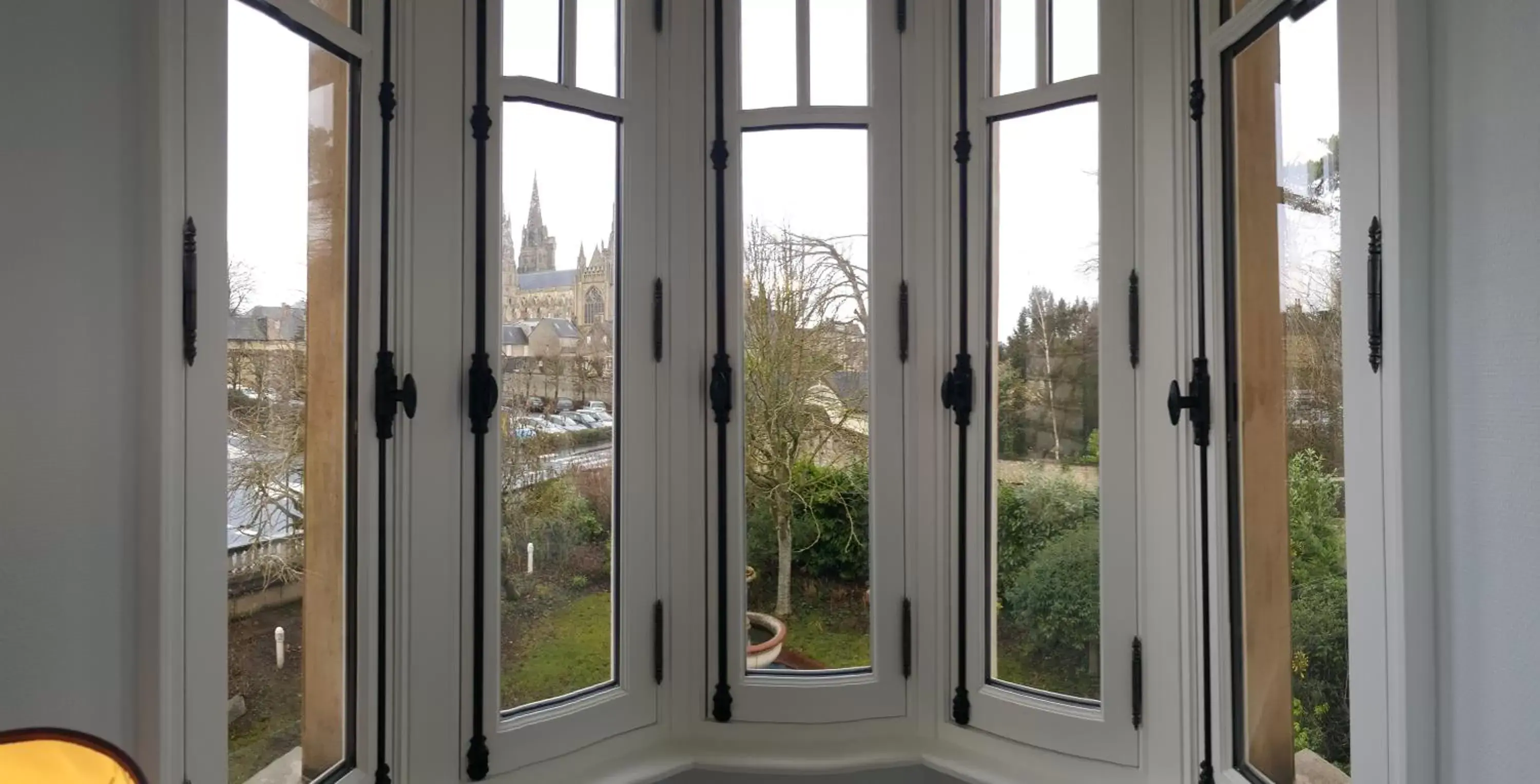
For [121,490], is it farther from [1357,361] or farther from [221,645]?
[1357,361]

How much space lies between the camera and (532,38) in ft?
4.86

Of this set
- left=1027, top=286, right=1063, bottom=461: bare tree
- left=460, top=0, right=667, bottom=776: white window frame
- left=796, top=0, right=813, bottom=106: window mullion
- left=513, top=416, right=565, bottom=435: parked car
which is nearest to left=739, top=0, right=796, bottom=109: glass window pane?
left=796, top=0, right=813, bottom=106: window mullion

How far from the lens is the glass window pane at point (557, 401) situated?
1.45 metres

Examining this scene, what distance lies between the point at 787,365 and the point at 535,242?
0.54m

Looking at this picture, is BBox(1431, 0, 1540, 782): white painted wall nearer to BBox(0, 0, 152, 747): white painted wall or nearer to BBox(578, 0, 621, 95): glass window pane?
BBox(578, 0, 621, 95): glass window pane

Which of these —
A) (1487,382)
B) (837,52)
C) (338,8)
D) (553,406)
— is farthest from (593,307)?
(1487,382)

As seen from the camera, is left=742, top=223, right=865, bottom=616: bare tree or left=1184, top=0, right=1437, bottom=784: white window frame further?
left=742, top=223, right=865, bottom=616: bare tree

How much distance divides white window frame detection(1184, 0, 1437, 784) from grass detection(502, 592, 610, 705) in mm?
1192

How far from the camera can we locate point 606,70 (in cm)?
157

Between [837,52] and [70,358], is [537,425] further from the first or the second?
[837,52]

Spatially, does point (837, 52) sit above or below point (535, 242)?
above

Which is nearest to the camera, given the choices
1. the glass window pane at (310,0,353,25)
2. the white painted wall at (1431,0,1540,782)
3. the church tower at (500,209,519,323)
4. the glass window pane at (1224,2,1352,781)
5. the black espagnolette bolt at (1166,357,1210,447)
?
the white painted wall at (1431,0,1540,782)

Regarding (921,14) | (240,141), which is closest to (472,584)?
(240,141)

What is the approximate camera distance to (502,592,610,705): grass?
1.47 metres
